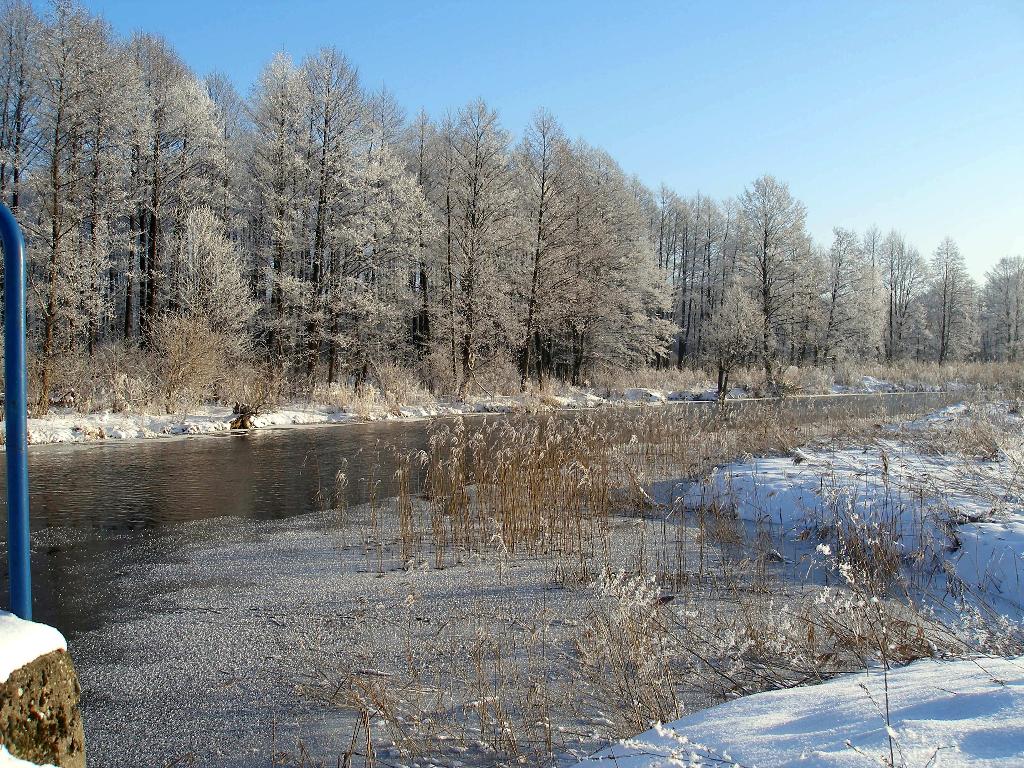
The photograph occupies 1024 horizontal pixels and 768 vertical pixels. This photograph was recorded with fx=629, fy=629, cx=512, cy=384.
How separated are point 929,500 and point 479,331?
63.4 feet

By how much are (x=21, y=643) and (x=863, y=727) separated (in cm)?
208

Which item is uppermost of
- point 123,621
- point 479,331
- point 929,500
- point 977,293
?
point 977,293

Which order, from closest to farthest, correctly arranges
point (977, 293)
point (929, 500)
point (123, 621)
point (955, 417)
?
point (123, 621), point (929, 500), point (955, 417), point (977, 293)

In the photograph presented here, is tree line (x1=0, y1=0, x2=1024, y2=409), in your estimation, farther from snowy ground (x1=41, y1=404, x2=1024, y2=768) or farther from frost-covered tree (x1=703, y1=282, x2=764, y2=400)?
snowy ground (x1=41, y1=404, x2=1024, y2=768)

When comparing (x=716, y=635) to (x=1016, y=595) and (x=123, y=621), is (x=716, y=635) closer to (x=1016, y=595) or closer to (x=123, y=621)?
(x=1016, y=595)

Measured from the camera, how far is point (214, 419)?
1520 centimetres

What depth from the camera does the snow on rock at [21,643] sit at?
1.38m

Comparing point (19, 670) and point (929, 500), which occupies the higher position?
point (19, 670)

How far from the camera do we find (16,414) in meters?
1.80

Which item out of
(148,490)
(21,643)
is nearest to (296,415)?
(148,490)

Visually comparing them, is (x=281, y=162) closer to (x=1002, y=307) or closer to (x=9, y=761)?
(x=9, y=761)

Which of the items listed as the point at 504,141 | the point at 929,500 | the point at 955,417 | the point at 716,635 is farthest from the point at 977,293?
the point at 716,635

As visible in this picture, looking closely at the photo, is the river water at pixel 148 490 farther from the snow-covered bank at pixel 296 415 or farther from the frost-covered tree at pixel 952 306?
the frost-covered tree at pixel 952 306

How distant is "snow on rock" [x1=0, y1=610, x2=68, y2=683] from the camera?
1.38 meters
